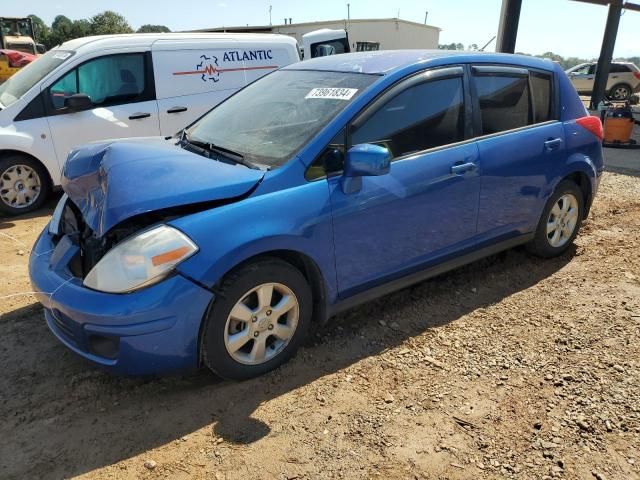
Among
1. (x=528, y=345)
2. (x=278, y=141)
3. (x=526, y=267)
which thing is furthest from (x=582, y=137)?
(x=278, y=141)

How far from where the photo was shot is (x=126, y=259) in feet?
8.16

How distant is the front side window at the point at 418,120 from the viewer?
3150 millimetres

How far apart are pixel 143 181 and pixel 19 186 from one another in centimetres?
416

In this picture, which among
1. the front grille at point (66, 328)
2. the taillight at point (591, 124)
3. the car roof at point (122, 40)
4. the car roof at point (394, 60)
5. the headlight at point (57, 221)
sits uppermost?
the car roof at point (122, 40)

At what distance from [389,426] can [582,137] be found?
3.08 m

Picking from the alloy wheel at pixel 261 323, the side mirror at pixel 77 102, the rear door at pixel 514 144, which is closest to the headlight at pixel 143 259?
the alloy wheel at pixel 261 323

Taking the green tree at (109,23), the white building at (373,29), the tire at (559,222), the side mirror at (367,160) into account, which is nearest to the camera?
the side mirror at (367,160)

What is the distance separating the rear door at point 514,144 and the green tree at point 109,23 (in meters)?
→ 63.6

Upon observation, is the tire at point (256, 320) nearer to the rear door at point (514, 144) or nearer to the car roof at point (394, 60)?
the car roof at point (394, 60)

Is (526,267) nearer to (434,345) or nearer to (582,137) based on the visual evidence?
(582,137)

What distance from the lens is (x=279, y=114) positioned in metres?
3.32

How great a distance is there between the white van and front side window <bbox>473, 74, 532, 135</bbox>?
13.7 feet

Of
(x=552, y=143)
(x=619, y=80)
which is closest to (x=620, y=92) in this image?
(x=619, y=80)

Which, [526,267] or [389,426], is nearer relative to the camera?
[389,426]
